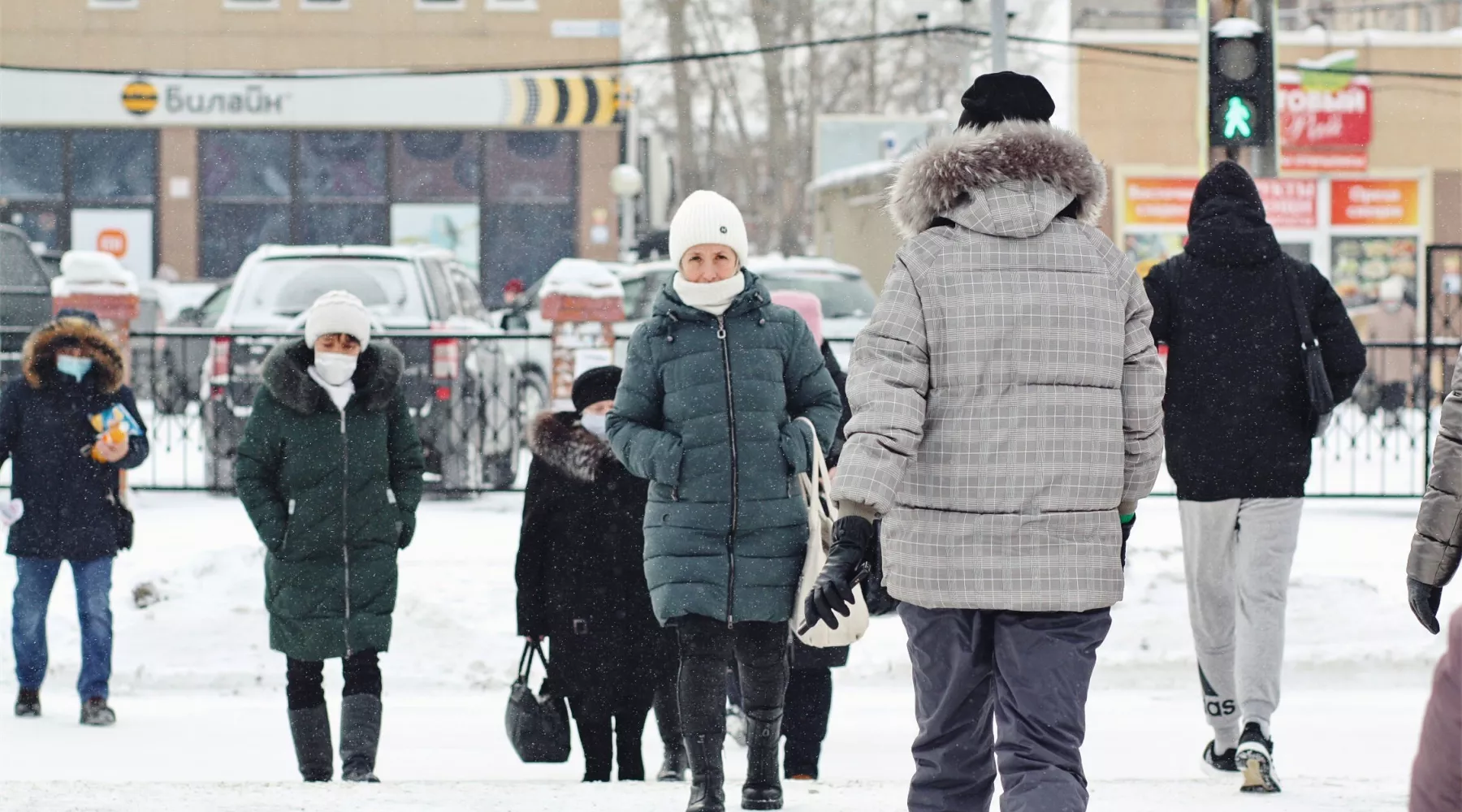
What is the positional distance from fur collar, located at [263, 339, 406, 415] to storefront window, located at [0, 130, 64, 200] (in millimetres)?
29169

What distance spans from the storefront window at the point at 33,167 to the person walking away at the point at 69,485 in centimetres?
2718

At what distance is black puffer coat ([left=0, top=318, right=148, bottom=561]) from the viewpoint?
25.4 feet

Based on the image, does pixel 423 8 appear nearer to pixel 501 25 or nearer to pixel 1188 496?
pixel 501 25

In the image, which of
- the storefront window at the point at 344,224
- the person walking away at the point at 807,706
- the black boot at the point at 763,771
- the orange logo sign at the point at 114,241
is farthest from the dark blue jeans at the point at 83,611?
the orange logo sign at the point at 114,241

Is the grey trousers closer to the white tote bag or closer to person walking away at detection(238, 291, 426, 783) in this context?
the white tote bag

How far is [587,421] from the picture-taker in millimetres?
6133

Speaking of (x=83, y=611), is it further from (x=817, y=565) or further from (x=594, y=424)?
(x=817, y=565)

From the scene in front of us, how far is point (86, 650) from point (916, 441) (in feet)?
16.2

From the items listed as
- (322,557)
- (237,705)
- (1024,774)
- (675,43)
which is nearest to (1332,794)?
(1024,774)

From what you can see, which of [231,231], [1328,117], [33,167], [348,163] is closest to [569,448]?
[1328,117]

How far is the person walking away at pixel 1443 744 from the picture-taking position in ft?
7.21

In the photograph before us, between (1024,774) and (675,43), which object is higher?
(675,43)

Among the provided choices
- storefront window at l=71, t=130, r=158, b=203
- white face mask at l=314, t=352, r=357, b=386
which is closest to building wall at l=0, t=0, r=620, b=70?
storefront window at l=71, t=130, r=158, b=203

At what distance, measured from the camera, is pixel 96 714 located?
25.7 feet
